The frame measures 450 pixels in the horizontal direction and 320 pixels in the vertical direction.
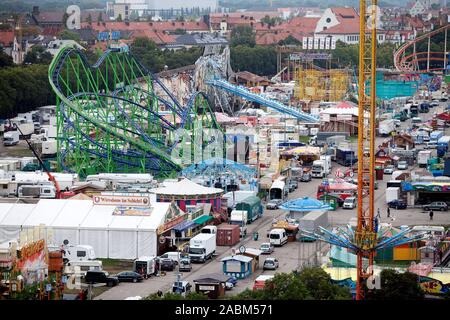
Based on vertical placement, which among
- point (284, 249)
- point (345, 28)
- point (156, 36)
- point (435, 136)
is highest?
point (345, 28)

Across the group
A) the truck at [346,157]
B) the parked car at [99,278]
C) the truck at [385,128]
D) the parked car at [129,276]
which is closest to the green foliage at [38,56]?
the truck at [385,128]

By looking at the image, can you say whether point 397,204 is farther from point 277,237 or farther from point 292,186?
point 277,237

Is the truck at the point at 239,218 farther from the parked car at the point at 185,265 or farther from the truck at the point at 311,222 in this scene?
the parked car at the point at 185,265

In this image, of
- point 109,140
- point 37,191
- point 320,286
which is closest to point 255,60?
point 109,140

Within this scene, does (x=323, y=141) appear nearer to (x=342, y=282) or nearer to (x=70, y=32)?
(x=342, y=282)

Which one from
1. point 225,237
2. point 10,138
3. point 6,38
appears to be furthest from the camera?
point 6,38
